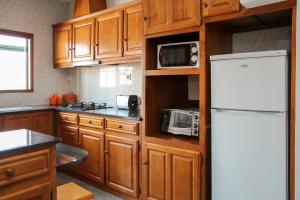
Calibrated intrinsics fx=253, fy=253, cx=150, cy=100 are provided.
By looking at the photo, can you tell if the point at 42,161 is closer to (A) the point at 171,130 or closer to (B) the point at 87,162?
(A) the point at 171,130

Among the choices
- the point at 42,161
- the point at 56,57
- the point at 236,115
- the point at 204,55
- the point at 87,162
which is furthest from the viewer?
the point at 56,57

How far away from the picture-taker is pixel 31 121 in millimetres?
3473

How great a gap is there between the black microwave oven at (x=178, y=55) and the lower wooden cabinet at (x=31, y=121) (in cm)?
203

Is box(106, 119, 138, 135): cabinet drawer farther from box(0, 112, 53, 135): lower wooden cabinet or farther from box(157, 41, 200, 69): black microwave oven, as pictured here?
box(0, 112, 53, 135): lower wooden cabinet

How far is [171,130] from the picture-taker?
2.52 meters

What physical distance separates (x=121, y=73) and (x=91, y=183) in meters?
1.54

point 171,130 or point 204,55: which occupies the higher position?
point 204,55

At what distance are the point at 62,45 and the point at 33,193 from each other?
307 centimetres

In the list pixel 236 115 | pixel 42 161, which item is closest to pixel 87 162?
pixel 42 161

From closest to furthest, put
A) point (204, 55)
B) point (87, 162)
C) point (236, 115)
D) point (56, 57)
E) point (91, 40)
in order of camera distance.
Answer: point (236, 115) < point (204, 55) < point (87, 162) < point (91, 40) < point (56, 57)

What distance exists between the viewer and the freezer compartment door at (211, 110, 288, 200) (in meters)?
1.73

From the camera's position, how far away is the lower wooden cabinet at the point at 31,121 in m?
3.26

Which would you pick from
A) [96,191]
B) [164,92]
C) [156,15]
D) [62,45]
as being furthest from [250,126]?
[62,45]

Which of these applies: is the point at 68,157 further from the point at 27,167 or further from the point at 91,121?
the point at 91,121
